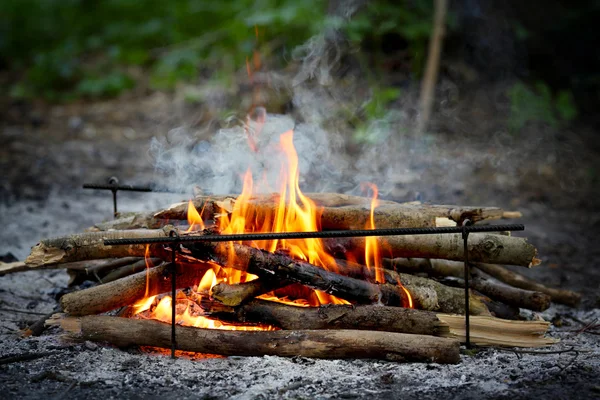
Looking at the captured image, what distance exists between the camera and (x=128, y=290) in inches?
133

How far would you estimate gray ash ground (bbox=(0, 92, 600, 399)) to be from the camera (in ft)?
9.36

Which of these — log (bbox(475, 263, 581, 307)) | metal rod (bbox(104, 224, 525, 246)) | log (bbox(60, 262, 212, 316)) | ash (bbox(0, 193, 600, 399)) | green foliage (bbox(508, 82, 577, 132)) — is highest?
green foliage (bbox(508, 82, 577, 132))

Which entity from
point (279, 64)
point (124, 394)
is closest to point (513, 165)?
point (279, 64)

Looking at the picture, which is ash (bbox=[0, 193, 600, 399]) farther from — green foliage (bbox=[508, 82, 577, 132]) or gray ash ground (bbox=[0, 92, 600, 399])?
green foliage (bbox=[508, 82, 577, 132])

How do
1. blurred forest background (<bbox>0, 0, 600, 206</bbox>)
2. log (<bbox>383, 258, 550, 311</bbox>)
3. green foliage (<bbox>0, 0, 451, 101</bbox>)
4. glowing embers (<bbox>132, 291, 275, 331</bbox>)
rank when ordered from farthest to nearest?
green foliage (<bbox>0, 0, 451, 101</bbox>), blurred forest background (<bbox>0, 0, 600, 206</bbox>), log (<bbox>383, 258, 550, 311</bbox>), glowing embers (<bbox>132, 291, 275, 331</bbox>)

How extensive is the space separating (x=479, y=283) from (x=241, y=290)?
156 centimetres

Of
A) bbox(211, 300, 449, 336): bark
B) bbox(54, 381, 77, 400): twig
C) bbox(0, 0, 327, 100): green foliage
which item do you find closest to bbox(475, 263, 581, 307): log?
bbox(211, 300, 449, 336): bark

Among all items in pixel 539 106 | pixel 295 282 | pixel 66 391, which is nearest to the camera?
pixel 66 391

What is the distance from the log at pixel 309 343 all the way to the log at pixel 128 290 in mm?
230

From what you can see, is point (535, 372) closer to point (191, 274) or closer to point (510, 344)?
point (510, 344)

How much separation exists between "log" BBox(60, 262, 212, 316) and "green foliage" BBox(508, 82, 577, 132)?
7.05 m

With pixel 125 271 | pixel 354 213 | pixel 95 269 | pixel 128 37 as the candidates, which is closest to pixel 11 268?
pixel 95 269

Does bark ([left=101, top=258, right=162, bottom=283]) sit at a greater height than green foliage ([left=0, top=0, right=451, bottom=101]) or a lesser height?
lesser

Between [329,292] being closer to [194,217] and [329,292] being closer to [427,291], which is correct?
[427,291]
